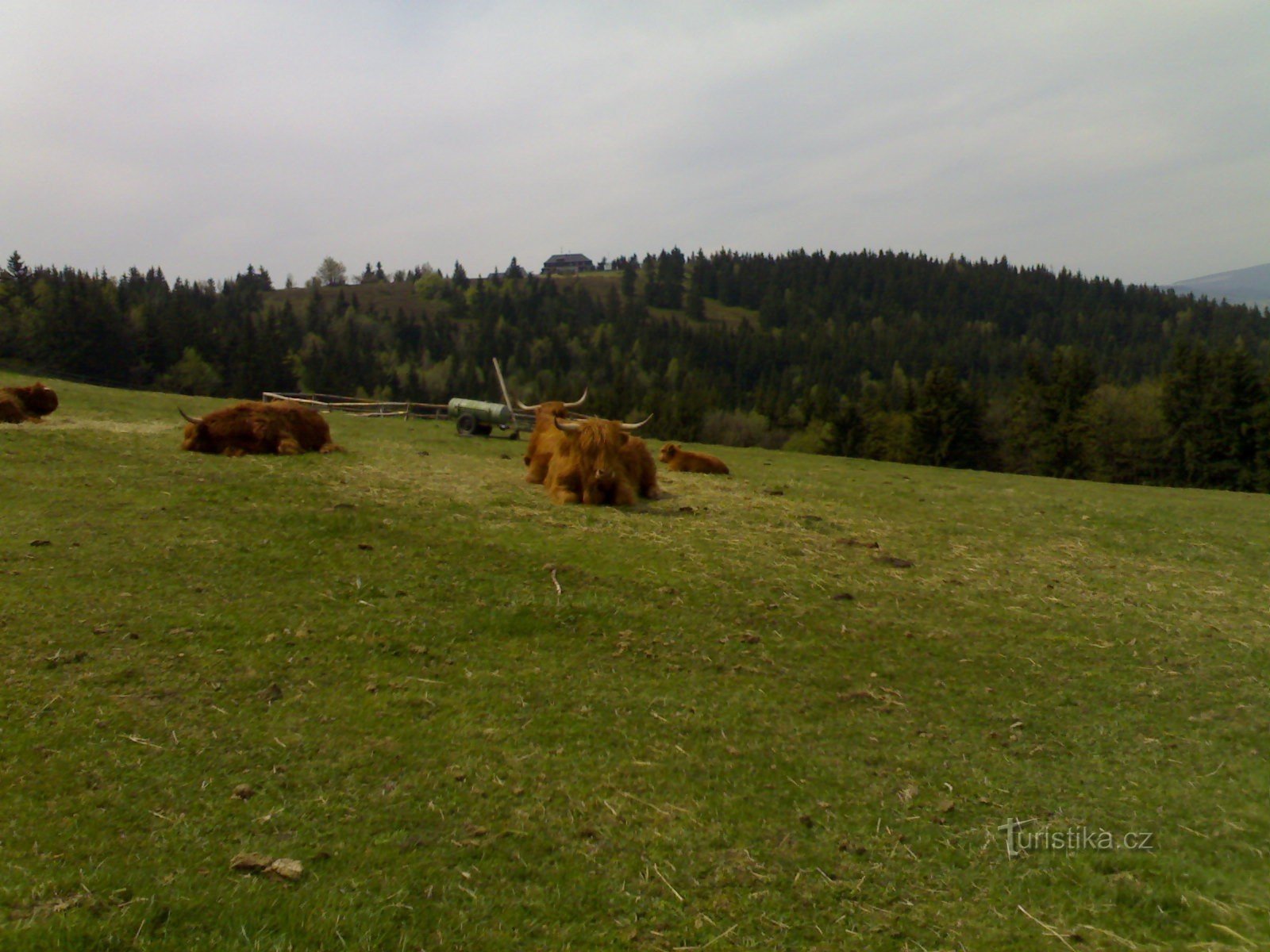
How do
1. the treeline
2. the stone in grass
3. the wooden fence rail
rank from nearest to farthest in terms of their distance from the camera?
the stone in grass
the wooden fence rail
the treeline

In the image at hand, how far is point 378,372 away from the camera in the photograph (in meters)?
106

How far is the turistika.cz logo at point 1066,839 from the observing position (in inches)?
186

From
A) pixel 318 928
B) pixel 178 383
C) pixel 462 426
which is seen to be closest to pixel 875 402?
pixel 462 426

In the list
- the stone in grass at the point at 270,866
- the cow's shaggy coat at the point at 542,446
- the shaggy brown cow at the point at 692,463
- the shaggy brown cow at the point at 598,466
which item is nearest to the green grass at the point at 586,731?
the stone in grass at the point at 270,866

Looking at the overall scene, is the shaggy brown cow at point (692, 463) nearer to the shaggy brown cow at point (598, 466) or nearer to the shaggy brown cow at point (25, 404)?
the shaggy brown cow at point (598, 466)

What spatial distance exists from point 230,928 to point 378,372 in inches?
4267

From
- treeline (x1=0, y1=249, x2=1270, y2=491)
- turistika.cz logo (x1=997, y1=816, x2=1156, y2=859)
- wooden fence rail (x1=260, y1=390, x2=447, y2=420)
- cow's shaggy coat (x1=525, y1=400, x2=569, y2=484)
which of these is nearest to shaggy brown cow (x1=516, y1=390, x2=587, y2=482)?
cow's shaggy coat (x1=525, y1=400, x2=569, y2=484)

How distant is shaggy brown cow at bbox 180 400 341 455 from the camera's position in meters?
13.9

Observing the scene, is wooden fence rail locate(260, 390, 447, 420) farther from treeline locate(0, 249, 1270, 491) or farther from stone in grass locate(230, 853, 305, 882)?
treeline locate(0, 249, 1270, 491)

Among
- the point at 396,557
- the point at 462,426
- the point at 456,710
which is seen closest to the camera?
the point at 456,710

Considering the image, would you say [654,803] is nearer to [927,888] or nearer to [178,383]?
[927,888]

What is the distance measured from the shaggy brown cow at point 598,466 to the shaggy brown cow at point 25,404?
10645 millimetres

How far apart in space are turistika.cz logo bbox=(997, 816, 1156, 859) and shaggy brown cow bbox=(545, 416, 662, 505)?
866 centimetres

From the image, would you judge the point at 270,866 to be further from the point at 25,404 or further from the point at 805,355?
the point at 805,355
